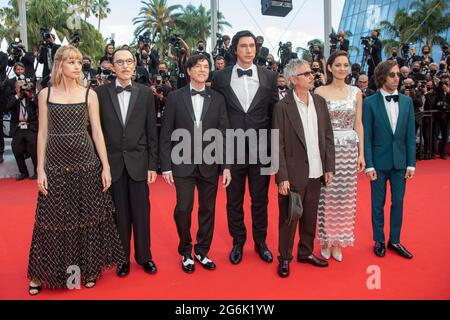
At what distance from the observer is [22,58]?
847cm

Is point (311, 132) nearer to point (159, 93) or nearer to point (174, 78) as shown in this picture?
point (159, 93)

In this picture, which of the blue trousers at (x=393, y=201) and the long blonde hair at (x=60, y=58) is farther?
the blue trousers at (x=393, y=201)

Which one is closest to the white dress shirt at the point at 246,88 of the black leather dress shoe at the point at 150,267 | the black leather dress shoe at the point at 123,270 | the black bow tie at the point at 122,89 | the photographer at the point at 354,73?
the black bow tie at the point at 122,89

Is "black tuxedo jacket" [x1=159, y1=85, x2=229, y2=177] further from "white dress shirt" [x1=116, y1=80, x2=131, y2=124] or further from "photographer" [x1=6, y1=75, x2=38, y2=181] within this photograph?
"photographer" [x1=6, y1=75, x2=38, y2=181]

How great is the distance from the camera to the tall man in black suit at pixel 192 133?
10.3ft

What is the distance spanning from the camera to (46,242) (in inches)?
110

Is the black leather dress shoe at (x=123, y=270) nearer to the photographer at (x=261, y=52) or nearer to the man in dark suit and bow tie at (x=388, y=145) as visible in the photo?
Result: the man in dark suit and bow tie at (x=388, y=145)

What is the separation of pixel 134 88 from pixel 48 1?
28.1 metres

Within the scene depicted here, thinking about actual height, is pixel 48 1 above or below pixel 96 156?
above

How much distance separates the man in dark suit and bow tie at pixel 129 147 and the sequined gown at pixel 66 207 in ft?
0.62

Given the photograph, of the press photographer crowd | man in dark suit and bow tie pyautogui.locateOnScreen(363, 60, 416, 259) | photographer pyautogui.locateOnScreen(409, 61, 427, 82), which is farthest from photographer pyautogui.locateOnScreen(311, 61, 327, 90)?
man in dark suit and bow tie pyautogui.locateOnScreen(363, 60, 416, 259)

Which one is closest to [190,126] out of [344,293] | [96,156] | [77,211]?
[96,156]

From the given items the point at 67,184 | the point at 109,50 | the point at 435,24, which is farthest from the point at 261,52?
the point at 435,24

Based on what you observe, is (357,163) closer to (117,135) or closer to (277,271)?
(277,271)
